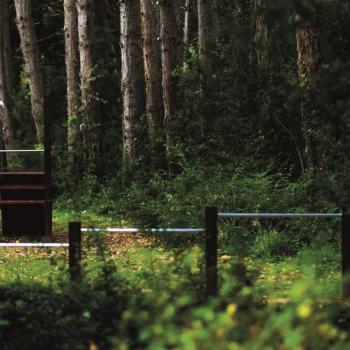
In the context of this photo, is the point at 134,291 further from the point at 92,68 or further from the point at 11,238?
the point at 92,68

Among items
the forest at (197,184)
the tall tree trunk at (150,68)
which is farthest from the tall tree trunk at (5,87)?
the tall tree trunk at (150,68)

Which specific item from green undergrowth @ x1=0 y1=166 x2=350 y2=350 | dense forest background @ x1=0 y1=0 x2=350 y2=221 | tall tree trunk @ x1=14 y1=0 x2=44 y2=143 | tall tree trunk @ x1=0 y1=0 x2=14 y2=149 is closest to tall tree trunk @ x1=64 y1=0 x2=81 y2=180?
dense forest background @ x1=0 y1=0 x2=350 y2=221

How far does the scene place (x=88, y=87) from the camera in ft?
79.8

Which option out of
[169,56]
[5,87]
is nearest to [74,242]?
[169,56]

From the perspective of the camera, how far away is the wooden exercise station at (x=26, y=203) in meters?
16.4

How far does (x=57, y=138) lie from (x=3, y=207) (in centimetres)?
1212

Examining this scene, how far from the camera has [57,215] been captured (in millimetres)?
21469

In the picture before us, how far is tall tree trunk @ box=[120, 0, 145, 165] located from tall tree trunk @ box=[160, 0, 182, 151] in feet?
2.52

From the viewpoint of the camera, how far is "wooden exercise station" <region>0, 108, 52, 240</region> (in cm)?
1644

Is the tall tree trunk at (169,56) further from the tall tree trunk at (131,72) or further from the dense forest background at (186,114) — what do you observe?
the tall tree trunk at (131,72)

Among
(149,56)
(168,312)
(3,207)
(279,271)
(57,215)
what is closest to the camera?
(168,312)

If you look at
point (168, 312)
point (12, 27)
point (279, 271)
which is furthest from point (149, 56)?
point (12, 27)

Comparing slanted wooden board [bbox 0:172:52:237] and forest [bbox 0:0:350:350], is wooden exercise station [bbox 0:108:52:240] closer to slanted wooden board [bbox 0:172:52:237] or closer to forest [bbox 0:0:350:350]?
slanted wooden board [bbox 0:172:52:237]

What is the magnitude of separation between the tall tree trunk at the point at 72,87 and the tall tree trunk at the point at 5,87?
5.66 m
